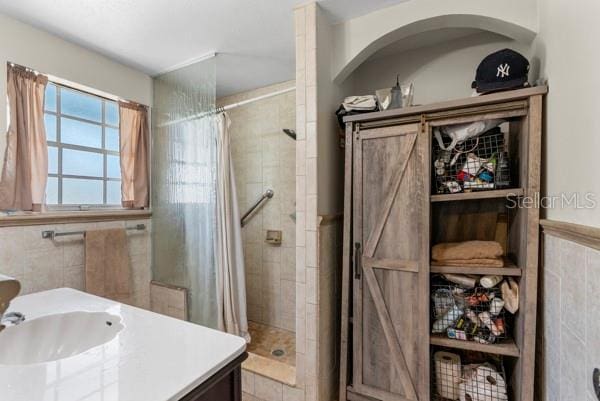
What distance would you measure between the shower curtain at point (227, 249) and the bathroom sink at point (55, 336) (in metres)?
1.00

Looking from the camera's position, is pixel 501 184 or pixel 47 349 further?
pixel 501 184

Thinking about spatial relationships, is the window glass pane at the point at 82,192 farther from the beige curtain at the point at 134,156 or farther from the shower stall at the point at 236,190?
the shower stall at the point at 236,190

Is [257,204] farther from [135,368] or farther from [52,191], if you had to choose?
[135,368]

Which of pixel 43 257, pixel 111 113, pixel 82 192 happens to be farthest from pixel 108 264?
pixel 111 113

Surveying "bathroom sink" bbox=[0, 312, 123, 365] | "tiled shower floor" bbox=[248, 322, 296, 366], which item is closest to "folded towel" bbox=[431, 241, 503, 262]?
"tiled shower floor" bbox=[248, 322, 296, 366]

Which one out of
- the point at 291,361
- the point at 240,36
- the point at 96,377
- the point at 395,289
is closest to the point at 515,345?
the point at 395,289

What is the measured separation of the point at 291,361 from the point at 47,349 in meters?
1.40

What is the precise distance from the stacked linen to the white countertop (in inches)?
41.1

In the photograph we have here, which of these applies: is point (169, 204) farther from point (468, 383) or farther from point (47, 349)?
point (468, 383)

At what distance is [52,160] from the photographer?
1815 mm

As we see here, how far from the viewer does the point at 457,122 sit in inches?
51.3

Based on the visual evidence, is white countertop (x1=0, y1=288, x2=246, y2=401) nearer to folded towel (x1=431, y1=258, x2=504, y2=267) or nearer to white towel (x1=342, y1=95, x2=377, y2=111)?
folded towel (x1=431, y1=258, x2=504, y2=267)

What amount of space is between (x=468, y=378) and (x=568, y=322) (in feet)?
2.02

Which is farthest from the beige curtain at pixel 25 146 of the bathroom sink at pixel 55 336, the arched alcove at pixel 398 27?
the arched alcove at pixel 398 27
